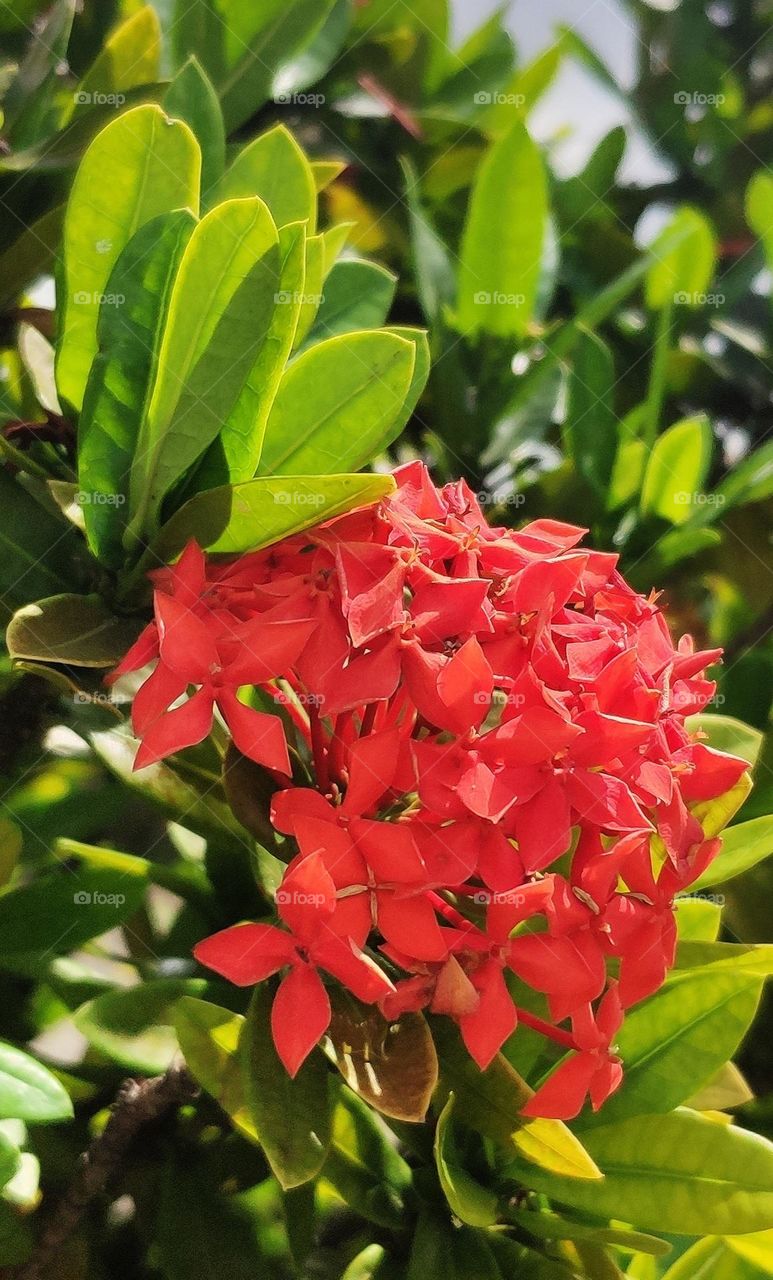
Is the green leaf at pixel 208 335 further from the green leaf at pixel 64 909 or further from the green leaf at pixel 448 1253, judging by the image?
the green leaf at pixel 448 1253

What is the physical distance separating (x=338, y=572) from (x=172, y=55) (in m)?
0.66

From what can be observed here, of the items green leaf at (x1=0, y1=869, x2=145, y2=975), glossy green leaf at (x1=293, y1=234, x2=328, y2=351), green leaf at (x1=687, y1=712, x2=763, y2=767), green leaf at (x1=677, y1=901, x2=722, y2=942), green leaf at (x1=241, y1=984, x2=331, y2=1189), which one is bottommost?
green leaf at (x1=0, y1=869, x2=145, y2=975)

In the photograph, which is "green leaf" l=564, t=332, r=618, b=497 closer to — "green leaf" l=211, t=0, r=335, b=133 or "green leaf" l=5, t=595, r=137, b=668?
"green leaf" l=211, t=0, r=335, b=133

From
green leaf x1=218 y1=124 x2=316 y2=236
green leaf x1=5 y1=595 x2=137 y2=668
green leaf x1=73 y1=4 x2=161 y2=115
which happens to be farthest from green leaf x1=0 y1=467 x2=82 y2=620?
green leaf x1=73 y1=4 x2=161 y2=115

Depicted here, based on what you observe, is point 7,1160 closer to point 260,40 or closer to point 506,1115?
point 506,1115

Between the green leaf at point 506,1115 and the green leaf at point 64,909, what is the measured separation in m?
0.27

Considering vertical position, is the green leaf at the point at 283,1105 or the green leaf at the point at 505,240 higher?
the green leaf at the point at 505,240

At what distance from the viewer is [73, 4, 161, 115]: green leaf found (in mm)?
937

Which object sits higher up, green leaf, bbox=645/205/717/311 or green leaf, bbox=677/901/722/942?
green leaf, bbox=645/205/717/311

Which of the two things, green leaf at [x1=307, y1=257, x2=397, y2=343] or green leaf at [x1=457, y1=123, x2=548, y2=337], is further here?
green leaf at [x1=457, y1=123, x2=548, y2=337]

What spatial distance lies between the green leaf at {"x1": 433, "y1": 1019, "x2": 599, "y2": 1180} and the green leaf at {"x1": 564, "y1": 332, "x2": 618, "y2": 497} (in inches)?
22.3

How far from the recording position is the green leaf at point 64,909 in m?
0.87

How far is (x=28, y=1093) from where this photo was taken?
0.64 metres

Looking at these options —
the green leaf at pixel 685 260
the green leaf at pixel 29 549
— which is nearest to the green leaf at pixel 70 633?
the green leaf at pixel 29 549
